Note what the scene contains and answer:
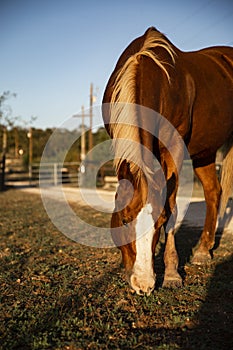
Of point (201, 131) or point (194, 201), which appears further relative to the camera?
point (194, 201)

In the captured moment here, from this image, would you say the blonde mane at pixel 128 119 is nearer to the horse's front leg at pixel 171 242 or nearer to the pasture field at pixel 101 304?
the horse's front leg at pixel 171 242

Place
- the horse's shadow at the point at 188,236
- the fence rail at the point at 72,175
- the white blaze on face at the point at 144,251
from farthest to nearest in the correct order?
the fence rail at the point at 72,175, the horse's shadow at the point at 188,236, the white blaze on face at the point at 144,251

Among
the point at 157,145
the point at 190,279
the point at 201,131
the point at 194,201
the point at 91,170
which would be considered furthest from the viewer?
the point at 91,170

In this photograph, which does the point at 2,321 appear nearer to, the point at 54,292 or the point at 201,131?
the point at 54,292

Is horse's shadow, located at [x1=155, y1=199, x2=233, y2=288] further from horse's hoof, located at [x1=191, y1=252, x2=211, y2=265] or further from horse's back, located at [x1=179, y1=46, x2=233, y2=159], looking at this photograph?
horse's back, located at [x1=179, y1=46, x2=233, y2=159]

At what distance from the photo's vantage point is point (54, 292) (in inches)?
128

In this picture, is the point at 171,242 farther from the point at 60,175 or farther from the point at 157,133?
the point at 60,175

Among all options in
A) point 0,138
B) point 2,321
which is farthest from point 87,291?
point 0,138

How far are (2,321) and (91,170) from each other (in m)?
16.3

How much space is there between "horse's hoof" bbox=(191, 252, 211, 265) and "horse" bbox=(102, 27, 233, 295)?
0.01 meters

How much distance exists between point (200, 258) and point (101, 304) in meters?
1.70

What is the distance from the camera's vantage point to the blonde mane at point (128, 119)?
2.73m

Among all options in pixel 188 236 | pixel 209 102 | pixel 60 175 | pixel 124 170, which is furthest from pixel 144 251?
pixel 60 175

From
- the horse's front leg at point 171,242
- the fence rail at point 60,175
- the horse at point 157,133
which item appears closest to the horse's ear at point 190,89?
the horse at point 157,133
